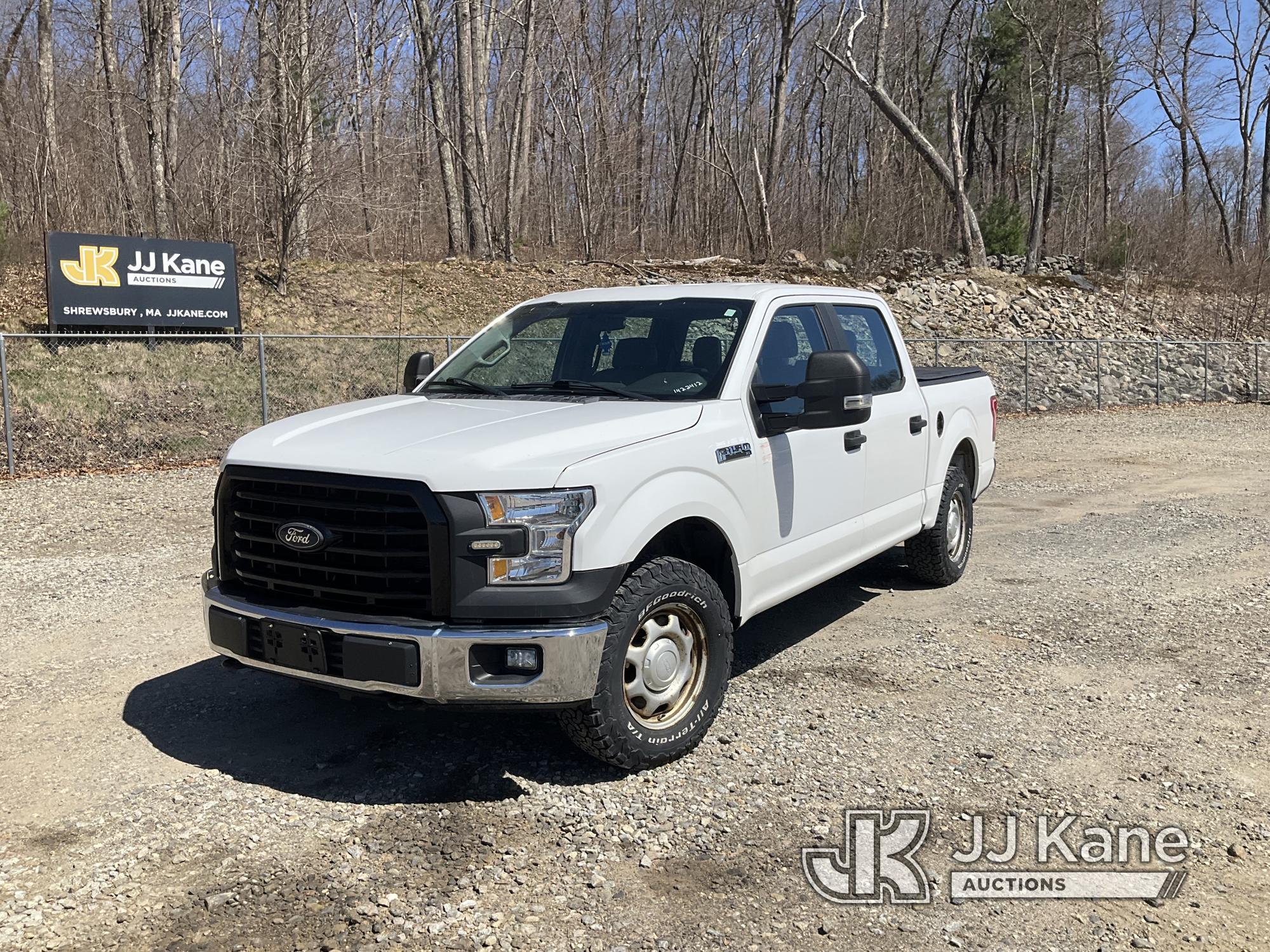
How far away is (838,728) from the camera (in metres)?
4.81

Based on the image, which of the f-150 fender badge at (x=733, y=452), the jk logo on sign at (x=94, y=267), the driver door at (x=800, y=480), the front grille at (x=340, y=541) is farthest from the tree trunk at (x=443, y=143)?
the front grille at (x=340, y=541)

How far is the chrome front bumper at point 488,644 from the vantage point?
148 inches

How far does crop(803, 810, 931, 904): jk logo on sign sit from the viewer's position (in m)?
3.44

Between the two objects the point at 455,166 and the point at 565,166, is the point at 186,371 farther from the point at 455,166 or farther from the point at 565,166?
the point at 565,166

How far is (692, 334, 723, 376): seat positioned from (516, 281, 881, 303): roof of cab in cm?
37

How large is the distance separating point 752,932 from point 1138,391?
85.5 feet

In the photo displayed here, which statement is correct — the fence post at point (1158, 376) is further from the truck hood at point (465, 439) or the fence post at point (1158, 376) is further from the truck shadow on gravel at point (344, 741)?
the truck hood at point (465, 439)

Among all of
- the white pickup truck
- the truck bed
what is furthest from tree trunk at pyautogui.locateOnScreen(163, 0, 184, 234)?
the white pickup truck

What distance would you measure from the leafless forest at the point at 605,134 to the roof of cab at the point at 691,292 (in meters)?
16.0

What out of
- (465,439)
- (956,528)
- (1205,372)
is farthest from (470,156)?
(465,439)

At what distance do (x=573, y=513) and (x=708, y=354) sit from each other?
59.9 inches

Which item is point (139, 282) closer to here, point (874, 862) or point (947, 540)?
point (947, 540)

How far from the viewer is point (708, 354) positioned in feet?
16.6

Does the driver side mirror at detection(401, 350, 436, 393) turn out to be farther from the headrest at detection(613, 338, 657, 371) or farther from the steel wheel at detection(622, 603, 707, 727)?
the steel wheel at detection(622, 603, 707, 727)
